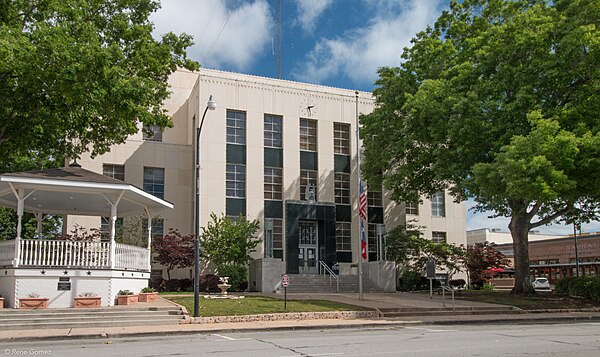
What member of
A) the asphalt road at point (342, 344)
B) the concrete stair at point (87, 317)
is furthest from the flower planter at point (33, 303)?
the asphalt road at point (342, 344)

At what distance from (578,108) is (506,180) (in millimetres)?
5782

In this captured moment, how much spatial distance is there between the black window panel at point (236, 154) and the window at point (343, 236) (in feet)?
27.0

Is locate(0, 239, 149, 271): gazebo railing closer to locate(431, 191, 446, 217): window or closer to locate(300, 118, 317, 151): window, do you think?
locate(300, 118, 317, 151): window

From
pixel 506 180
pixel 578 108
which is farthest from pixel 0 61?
pixel 578 108

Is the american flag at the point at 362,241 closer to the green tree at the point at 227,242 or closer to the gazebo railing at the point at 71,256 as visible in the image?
the green tree at the point at 227,242

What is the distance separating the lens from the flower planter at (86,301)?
2136 cm

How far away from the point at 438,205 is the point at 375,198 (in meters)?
5.75

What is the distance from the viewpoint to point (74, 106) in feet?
80.3

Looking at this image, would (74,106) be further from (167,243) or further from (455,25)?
(455,25)

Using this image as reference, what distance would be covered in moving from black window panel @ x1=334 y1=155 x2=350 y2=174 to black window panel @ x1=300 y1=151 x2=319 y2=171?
1.56 metres

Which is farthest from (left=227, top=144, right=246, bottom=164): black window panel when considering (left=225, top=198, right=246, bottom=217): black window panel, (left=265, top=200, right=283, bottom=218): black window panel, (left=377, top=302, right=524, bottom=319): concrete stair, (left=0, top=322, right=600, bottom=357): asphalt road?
(left=0, top=322, right=600, bottom=357): asphalt road

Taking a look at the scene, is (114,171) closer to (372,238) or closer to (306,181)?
(306,181)

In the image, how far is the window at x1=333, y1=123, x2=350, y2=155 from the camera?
42250 millimetres

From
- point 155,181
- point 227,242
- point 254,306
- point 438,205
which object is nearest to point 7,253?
point 254,306
